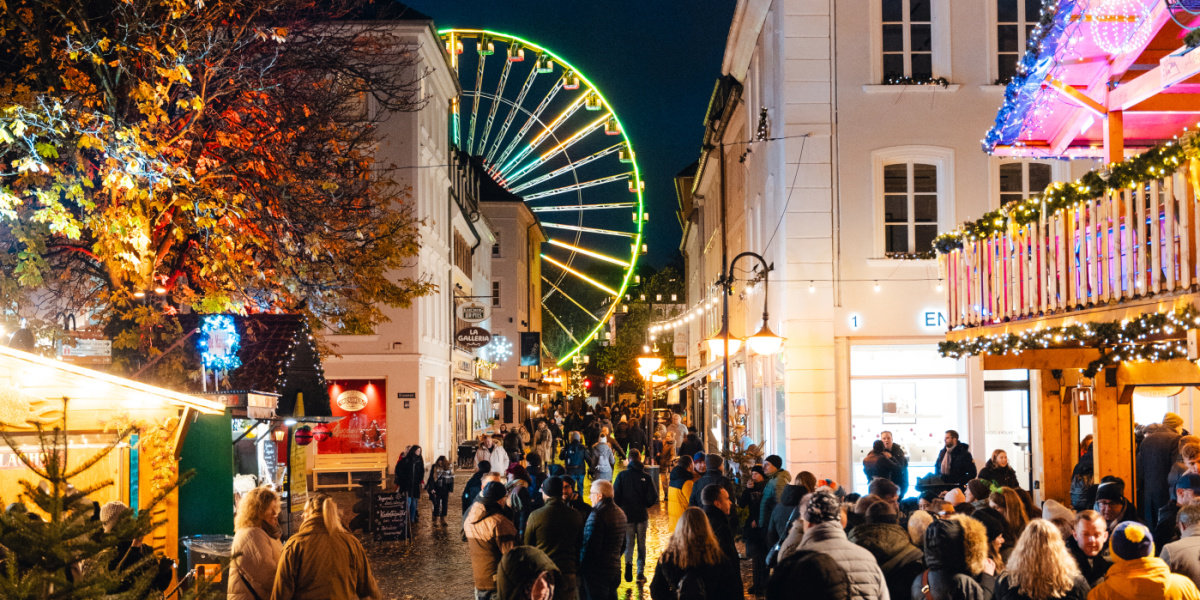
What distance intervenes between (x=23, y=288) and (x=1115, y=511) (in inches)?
483

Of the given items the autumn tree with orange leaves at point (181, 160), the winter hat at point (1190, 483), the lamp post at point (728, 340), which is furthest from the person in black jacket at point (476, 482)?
the winter hat at point (1190, 483)

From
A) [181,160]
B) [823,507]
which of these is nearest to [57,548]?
[823,507]

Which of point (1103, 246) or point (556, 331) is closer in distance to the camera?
point (1103, 246)

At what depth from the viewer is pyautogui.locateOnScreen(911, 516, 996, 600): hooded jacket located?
6242mm

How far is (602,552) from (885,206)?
12.2 metres

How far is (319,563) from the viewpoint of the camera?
6.83m

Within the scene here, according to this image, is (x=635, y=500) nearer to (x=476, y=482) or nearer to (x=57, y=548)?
(x=476, y=482)

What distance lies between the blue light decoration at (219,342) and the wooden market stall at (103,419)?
3935mm

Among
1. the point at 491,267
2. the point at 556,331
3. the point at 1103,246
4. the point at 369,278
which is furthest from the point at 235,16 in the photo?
the point at 556,331

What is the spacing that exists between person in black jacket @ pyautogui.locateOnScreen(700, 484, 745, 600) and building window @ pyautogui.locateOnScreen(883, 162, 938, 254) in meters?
11.4

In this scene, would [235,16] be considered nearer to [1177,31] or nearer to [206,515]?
[206,515]

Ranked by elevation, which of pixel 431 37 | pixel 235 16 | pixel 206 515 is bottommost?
pixel 206 515

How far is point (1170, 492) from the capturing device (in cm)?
1166

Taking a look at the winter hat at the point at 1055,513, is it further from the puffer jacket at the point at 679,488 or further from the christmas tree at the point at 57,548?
the puffer jacket at the point at 679,488
